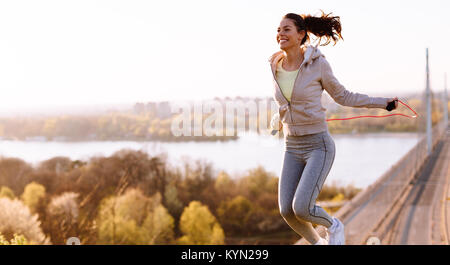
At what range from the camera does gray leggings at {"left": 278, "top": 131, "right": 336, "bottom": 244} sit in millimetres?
2480

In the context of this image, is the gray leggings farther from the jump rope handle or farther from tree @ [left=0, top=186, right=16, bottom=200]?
tree @ [left=0, top=186, right=16, bottom=200]

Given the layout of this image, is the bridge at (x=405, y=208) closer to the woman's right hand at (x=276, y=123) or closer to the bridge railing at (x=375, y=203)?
the bridge railing at (x=375, y=203)

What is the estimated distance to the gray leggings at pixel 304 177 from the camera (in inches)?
97.7

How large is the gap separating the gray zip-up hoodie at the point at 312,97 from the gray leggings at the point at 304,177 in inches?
2.7

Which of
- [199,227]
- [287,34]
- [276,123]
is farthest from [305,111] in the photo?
[199,227]

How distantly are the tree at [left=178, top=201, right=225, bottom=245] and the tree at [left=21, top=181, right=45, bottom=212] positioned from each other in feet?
25.1

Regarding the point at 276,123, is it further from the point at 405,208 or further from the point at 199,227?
the point at 199,227

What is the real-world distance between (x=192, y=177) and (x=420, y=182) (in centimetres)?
1352

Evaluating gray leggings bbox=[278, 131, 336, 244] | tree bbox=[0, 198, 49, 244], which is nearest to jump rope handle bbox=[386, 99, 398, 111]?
gray leggings bbox=[278, 131, 336, 244]

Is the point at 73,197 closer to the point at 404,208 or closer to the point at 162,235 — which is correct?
the point at 162,235

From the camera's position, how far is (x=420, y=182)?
2836cm

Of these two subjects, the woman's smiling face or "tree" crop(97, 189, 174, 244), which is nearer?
the woman's smiling face

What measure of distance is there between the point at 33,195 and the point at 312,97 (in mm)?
25887
